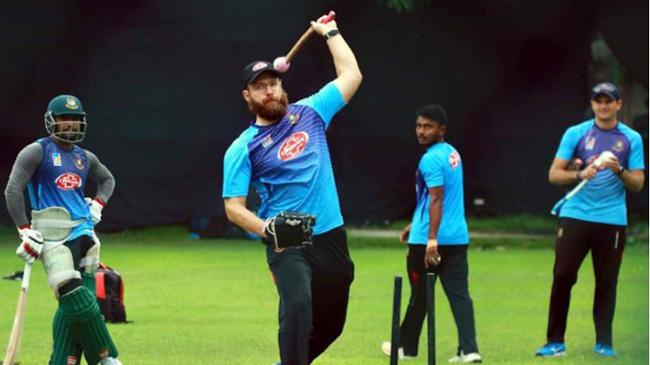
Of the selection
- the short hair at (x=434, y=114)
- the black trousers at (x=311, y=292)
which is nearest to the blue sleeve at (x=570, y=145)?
the short hair at (x=434, y=114)

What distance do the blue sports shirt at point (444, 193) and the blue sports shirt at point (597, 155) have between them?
838mm

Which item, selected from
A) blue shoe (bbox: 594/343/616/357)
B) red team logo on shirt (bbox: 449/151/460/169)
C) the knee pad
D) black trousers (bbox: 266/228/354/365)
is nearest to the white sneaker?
the knee pad

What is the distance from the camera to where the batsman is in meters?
9.73

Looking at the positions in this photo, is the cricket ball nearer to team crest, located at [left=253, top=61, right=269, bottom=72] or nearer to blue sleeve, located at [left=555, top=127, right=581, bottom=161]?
team crest, located at [left=253, top=61, right=269, bottom=72]

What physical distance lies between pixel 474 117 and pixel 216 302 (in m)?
10.5

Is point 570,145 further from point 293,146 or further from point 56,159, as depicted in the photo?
point 56,159

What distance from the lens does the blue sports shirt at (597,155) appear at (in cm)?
1131

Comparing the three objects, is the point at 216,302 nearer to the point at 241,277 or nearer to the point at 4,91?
the point at 241,277

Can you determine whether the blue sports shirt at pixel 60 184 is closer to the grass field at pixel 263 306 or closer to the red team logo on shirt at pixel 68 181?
the red team logo on shirt at pixel 68 181

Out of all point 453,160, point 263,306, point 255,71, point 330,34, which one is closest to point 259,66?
point 255,71

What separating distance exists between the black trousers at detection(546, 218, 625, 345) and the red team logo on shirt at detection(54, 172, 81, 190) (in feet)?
12.0

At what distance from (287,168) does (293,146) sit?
13cm

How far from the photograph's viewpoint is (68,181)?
9.98 metres

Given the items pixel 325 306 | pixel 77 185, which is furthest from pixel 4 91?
pixel 325 306
